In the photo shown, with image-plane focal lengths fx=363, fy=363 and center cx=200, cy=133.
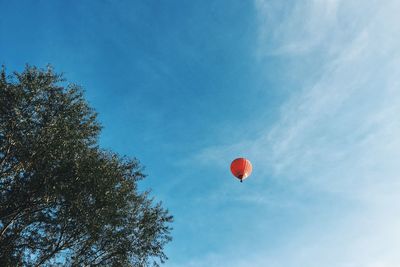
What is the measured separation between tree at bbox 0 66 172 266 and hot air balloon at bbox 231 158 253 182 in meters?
8.80

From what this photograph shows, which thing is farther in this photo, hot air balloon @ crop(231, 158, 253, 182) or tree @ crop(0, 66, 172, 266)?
hot air balloon @ crop(231, 158, 253, 182)

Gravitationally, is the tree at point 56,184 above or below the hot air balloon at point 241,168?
below

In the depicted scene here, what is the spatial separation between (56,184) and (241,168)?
14.5 meters

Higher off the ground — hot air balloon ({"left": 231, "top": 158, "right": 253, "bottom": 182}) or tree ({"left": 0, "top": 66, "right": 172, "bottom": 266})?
hot air balloon ({"left": 231, "top": 158, "right": 253, "bottom": 182})

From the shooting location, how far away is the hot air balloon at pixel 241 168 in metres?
30.3

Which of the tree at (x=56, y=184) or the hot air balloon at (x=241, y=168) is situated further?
the hot air balloon at (x=241, y=168)

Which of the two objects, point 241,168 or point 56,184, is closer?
point 56,184

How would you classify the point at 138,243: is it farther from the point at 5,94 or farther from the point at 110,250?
the point at 5,94

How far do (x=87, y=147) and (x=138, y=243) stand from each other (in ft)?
26.7

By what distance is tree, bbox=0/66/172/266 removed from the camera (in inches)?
905

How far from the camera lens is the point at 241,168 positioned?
30.3 m

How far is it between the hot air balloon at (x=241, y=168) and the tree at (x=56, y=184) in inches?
346

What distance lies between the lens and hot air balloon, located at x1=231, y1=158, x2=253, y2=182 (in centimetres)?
3033

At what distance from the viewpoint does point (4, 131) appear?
75.2 ft
